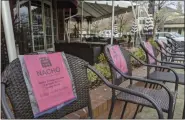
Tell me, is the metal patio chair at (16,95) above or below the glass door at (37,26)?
below

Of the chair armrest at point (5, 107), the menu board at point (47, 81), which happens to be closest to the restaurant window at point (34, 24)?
the menu board at point (47, 81)

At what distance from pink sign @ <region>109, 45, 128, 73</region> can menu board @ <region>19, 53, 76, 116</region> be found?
2.07 feet

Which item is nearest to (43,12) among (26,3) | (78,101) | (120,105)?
(26,3)

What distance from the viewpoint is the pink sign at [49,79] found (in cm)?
122

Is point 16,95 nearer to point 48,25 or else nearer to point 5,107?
point 5,107

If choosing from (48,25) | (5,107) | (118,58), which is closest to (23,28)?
(48,25)

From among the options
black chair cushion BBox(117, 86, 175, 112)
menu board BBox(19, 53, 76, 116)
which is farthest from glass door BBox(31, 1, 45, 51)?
menu board BBox(19, 53, 76, 116)

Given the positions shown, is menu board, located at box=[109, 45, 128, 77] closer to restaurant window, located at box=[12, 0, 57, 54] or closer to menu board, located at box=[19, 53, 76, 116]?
menu board, located at box=[19, 53, 76, 116]

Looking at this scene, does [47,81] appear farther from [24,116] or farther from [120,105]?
[120,105]

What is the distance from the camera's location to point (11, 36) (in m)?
1.56

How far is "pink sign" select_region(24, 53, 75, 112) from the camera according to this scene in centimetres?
122

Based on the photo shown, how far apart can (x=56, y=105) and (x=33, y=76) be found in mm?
238

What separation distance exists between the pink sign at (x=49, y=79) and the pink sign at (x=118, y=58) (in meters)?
0.66

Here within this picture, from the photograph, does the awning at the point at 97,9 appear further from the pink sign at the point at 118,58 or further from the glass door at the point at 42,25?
the pink sign at the point at 118,58
